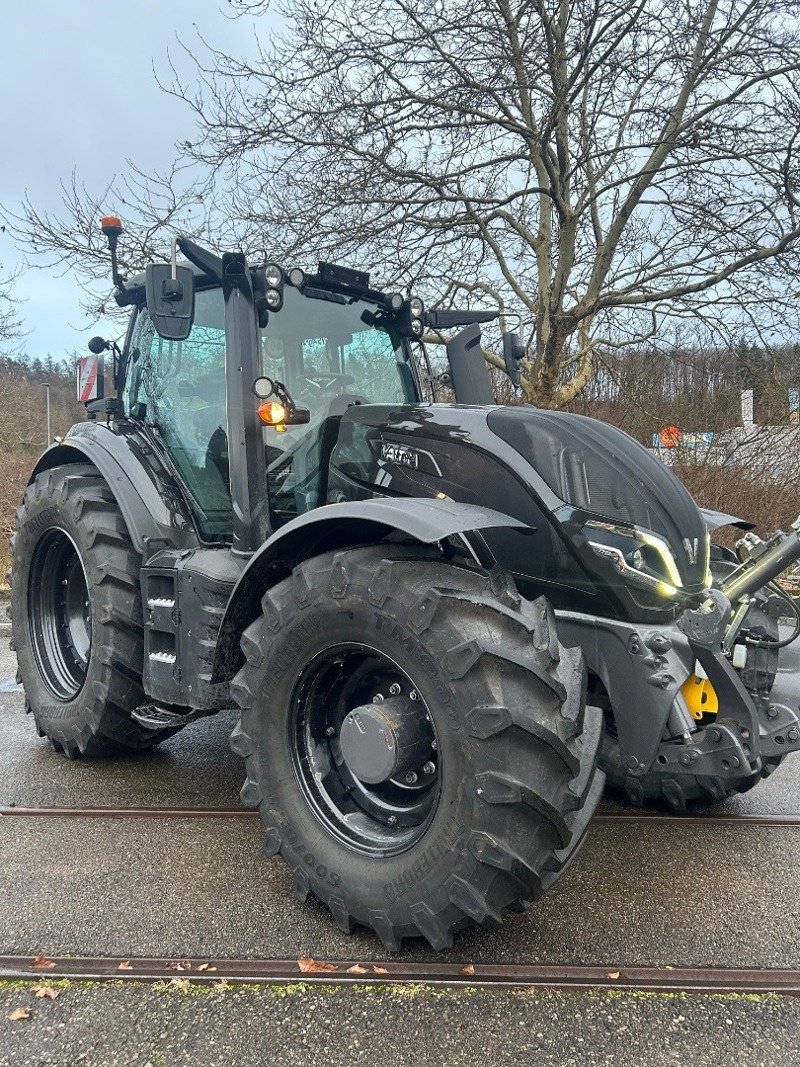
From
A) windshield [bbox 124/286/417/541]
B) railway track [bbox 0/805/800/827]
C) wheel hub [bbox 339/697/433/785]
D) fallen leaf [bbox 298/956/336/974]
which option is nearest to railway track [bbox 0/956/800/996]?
fallen leaf [bbox 298/956/336/974]

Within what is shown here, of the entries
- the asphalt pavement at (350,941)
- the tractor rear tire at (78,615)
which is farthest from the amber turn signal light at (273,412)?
the asphalt pavement at (350,941)

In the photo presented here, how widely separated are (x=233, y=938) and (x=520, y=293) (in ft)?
33.4

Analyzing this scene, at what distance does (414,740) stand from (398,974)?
26.3 inches

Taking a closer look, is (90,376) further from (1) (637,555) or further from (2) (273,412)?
(1) (637,555)

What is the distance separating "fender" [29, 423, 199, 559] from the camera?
12.7ft

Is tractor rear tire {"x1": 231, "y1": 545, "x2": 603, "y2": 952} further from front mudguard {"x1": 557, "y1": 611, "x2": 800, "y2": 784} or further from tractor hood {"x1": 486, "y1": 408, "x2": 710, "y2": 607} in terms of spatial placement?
tractor hood {"x1": 486, "y1": 408, "x2": 710, "y2": 607}

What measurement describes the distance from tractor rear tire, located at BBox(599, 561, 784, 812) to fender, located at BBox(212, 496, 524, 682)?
101cm

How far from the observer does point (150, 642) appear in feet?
12.2

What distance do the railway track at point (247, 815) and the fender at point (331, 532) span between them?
2.29 feet

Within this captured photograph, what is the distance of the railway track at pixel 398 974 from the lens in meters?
2.35

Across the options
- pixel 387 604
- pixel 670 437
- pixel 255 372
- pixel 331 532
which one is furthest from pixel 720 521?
pixel 670 437

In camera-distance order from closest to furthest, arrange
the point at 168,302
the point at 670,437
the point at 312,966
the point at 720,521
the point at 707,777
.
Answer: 1. the point at 312,966
2. the point at 168,302
3. the point at 707,777
4. the point at 720,521
5. the point at 670,437

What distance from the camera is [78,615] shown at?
472 centimetres

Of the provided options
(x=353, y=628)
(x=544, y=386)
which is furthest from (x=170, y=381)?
(x=544, y=386)
